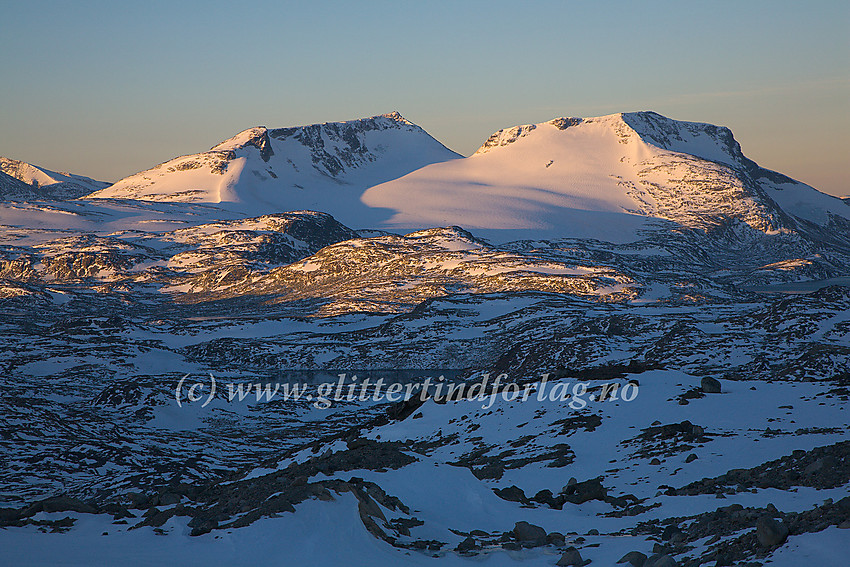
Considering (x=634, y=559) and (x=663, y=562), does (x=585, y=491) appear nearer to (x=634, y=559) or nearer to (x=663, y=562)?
(x=634, y=559)

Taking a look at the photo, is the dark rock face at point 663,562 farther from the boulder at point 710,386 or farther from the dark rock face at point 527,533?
the boulder at point 710,386

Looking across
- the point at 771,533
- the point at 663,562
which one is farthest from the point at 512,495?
the point at 771,533

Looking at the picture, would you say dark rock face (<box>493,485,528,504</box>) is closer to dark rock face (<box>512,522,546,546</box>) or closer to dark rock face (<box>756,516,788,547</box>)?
dark rock face (<box>512,522,546,546</box>)

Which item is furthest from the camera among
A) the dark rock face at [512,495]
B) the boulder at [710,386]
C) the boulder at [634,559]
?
the boulder at [710,386]

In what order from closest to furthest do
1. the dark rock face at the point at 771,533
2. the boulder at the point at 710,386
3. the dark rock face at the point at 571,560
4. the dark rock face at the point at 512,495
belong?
the dark rock face at the point at 771,533, the dark rock face at the point at 571,560, the dark rock face at the point at 512,495, the boulder at the point at 710,386

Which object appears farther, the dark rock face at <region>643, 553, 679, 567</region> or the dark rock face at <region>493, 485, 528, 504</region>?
the dark rock face at <region>493, 485, 528, 504</region>

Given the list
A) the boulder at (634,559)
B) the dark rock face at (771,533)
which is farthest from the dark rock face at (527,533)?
the dark rock face at (771,533)

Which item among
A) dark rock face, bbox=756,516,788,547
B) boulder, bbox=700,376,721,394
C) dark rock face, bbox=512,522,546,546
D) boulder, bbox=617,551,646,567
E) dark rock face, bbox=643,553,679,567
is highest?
dark rock face, bbox=756,516,788,547

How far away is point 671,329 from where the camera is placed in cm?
11862

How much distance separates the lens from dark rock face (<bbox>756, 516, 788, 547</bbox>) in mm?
18655

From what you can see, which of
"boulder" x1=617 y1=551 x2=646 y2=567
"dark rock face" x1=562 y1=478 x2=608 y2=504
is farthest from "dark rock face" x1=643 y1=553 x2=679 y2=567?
"dark rock face" x1=562 y1=478 x2=608 y2=504

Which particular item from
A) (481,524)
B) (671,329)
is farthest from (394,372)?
(481,524)

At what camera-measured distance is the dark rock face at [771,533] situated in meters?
18.7

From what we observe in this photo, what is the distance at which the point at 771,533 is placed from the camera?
1866 centimetres
